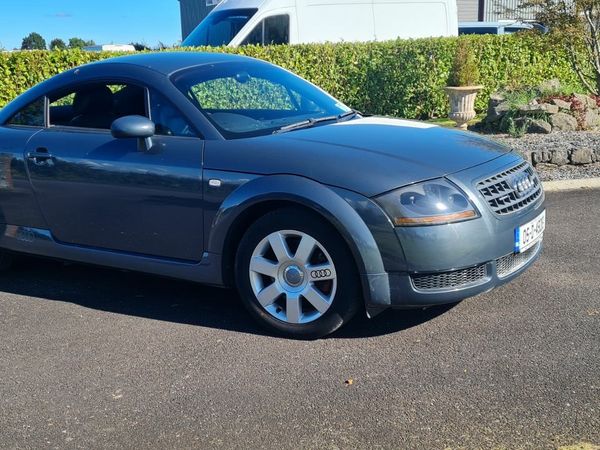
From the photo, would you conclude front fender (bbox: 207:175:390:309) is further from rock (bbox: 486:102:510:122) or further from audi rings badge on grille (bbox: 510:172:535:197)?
rock (bbox: 486:102:510:122)

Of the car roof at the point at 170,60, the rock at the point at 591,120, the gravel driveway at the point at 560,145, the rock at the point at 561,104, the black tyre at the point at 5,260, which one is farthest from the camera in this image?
the rock at the point at 561,104

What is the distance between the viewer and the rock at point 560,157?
359 inches

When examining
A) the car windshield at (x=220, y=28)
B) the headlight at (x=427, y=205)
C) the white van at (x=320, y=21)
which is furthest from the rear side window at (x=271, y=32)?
the headlight at (x=427, y=205)

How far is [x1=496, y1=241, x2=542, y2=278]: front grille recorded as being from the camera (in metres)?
4.27

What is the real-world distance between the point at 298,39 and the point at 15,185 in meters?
9.44

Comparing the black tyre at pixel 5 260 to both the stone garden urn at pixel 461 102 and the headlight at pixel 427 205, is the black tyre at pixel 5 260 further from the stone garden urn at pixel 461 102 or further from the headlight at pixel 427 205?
the stone garden urn at pixel 461 102

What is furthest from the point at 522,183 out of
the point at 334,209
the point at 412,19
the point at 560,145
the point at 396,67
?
the point at 412,19

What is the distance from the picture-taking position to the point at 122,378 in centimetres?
401

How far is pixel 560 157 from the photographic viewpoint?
9117 mm

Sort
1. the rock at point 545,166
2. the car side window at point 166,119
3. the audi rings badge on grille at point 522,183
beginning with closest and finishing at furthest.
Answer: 1. the audi rings badge on grille at point 522,183
2. the car side window at point 166,119
3. the rock at point 545,166

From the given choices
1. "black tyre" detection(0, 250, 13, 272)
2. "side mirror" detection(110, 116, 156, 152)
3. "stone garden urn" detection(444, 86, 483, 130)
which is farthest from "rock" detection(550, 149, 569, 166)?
"black tyre" detection(0, 250, 13, 272)

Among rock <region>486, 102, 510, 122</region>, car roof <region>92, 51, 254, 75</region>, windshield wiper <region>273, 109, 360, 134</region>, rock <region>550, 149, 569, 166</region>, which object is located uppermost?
car roof <region>92, 51, 254, 75</region>

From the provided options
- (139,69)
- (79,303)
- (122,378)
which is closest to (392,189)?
(122,378)

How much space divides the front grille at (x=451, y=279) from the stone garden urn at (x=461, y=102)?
824 cm
